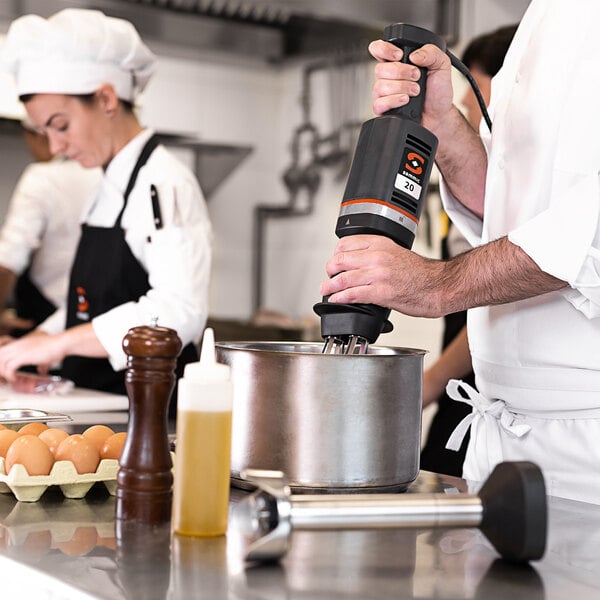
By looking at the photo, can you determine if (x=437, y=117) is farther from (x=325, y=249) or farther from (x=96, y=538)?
(x=325, y=249)

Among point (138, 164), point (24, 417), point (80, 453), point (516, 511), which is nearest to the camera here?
point (516, 511)

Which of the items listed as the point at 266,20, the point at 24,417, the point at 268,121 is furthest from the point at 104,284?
the point at 268,121

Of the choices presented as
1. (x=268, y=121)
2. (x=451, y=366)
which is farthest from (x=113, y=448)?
(x=268, y=121)

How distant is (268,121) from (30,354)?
2.64m

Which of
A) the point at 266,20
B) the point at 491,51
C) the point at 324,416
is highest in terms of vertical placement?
the point at 266,20

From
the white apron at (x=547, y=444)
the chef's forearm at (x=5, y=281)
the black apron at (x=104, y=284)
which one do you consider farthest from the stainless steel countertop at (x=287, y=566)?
the chef's forearm at (x=5, y=281)

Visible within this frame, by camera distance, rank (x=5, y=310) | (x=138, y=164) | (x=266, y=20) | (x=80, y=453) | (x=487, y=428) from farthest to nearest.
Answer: (x=266, y=20), (x=5, y=310), (x=138, y=164), (x=487, y=428), (x=80, y=453)

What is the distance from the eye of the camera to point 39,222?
3275mm

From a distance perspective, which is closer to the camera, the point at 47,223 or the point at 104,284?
the point at 104,284

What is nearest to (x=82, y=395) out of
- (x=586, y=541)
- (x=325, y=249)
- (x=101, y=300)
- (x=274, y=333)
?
(x=101, y=300)

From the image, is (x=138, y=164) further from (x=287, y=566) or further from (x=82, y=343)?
(x=287, y=566)

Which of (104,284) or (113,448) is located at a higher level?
(104,284)

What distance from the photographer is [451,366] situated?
2.37 m

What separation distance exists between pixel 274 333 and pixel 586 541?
3.05 metres
